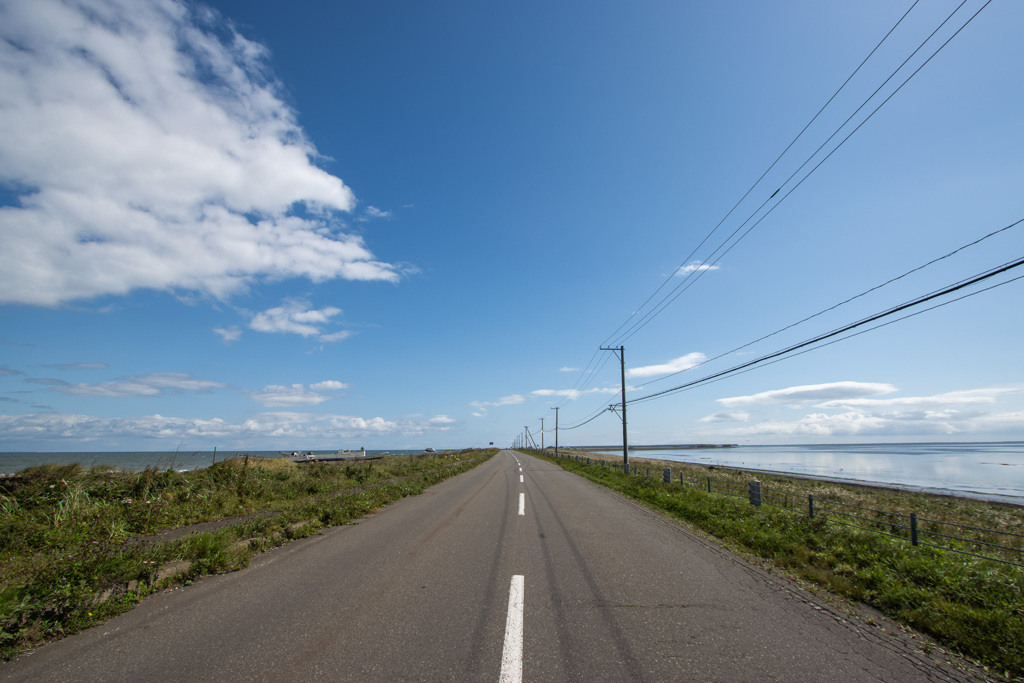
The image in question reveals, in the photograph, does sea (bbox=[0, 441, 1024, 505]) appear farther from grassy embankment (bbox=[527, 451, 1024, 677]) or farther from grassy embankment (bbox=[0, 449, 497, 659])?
grassy embankment (bbox=[527, 451, 1024, 677])

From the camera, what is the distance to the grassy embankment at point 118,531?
15.5 feet

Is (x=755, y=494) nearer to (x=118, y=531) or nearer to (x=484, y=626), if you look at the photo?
(x=484, y=626)

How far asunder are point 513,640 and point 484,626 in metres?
0.48

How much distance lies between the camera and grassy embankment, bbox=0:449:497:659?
4.73 meters

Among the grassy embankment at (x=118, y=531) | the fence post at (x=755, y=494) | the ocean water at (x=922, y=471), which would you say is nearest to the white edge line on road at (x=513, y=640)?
the grassy embankment at (x=118, y=531)

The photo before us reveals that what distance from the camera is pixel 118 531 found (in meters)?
Result: 8.45

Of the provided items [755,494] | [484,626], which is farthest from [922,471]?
[484,626]

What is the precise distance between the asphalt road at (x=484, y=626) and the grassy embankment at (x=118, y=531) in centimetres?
44

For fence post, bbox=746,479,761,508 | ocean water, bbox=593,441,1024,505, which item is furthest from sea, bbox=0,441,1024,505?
fence post, bbox=746,479,761,508

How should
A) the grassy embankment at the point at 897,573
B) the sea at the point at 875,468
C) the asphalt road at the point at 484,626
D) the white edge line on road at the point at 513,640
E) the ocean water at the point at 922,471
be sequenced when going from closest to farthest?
the white edge line on road at the point at 513,640 < the asphalt road at the point at 484,626 < the grassy embankment at the point at 897,573 < the sea at the point at 875,468 < the ocean water at the point at 922,471

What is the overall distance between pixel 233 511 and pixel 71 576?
6.69 m

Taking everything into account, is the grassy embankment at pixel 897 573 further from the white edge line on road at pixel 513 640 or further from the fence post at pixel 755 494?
the white edge line on road at pixel 513 640

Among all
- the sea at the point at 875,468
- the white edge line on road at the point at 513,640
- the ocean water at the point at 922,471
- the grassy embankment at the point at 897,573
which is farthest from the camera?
the ocean water at the point at 922,471

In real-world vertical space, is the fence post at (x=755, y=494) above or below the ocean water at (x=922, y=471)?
above
